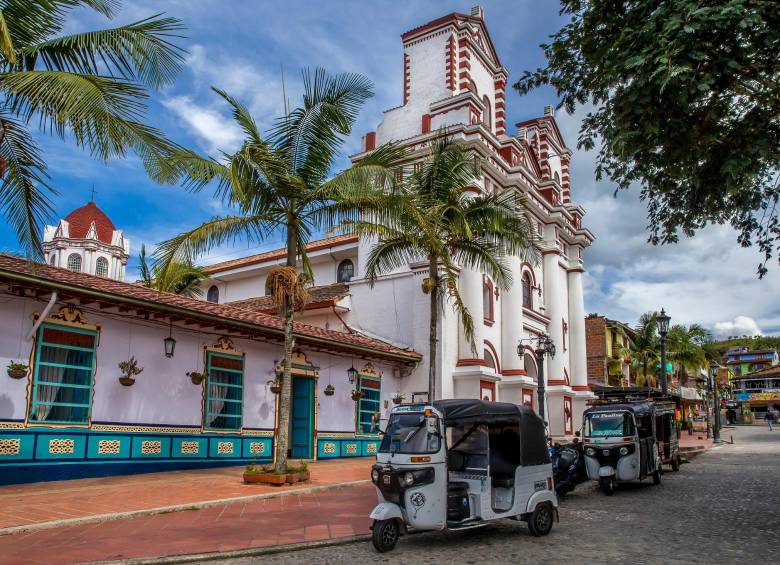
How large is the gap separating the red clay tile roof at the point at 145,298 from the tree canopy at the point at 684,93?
29.1 feet

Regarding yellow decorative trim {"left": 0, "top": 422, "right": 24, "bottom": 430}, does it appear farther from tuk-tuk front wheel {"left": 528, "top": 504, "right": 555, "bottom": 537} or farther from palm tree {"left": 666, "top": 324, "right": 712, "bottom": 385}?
palm tree {"left": 666, "top": 324, "right": 712, "bottom": 385}

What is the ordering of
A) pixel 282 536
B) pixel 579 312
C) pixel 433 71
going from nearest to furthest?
pixel 282 536, pixel 433 71, pixel 579 312

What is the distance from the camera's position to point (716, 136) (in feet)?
29.0

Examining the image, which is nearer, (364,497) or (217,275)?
(364,497)

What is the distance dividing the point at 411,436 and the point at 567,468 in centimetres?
629

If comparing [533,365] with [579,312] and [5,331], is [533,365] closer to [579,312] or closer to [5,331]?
[579,312]

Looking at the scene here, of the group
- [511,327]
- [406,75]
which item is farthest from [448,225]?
[406,75]

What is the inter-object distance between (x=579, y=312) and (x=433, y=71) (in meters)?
14.7

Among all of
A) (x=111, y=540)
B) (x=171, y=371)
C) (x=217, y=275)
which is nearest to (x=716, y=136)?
(x=111, y=540)

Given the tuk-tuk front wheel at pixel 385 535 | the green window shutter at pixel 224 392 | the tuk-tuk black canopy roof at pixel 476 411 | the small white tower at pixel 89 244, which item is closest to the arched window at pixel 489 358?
the green window shutter at pixel 224 392

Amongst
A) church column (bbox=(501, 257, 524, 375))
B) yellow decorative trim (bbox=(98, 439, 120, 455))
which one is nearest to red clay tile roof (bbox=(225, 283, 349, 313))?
church column (bbox=(501, 257, 524, 375))

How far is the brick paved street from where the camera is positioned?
784 centimetres

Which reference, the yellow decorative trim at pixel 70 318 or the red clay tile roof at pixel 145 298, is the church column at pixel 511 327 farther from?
the yellow decorative trim at pixel 70 318

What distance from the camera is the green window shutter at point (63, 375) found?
41.4 feet
